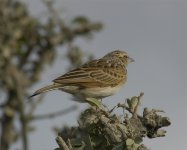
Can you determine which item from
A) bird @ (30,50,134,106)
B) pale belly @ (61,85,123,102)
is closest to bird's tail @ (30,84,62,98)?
bird @ (30,50,134,106)

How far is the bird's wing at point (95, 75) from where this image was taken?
1141 cm

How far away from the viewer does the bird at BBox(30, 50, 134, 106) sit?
36.7 feet

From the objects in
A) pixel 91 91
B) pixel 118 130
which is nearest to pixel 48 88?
pixel 91 91

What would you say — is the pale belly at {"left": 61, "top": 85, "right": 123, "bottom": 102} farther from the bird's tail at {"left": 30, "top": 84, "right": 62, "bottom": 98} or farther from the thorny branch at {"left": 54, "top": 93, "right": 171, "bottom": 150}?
the thorny branch at {"left": 54, "top": 93, "right": 171, "bottom": 150}

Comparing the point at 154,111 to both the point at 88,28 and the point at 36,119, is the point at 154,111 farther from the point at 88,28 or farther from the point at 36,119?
the point at 88,28

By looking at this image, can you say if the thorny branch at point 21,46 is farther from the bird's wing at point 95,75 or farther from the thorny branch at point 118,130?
the thorny branch at point 118,130

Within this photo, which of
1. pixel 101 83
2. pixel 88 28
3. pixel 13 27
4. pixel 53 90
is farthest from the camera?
pixel 88 28

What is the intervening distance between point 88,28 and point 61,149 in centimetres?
913

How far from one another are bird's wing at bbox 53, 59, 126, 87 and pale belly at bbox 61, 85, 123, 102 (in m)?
0.09

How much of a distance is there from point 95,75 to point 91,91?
1.78 feet

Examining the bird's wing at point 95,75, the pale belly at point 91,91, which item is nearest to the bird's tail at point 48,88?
the bird's wing at point 95,75

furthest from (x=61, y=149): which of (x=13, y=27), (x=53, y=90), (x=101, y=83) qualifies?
(x=13, y=27)

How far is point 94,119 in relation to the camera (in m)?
6.62

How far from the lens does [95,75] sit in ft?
40.0
